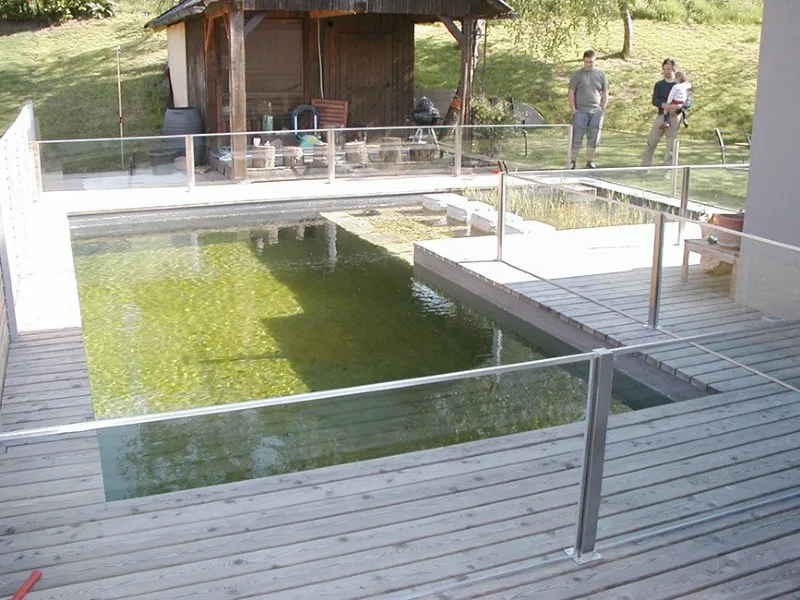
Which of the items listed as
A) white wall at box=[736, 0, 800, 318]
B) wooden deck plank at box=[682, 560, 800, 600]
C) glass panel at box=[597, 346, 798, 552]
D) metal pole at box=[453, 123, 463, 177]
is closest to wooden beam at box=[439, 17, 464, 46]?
metal pole at box=[453, 123, 463, 177]

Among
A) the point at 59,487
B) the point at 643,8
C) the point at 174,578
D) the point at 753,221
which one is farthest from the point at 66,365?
the point at 643,8

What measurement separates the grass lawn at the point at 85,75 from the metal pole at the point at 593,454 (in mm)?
18016

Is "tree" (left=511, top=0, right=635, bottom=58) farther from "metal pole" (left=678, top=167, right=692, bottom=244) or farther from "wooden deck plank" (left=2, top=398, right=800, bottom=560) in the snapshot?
"wooden deck plank" (left=2, top=398, right=800, bottom=560)

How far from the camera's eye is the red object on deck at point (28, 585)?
321 cm

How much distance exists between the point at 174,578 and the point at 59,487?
1168mm

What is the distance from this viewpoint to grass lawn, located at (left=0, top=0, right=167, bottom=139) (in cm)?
2050

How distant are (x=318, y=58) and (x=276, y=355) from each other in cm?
998

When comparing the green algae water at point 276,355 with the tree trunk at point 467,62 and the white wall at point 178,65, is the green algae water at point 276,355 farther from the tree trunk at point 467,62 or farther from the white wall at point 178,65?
the white wall at point 178,65

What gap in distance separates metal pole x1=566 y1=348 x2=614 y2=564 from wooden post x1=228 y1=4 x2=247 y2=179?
32.8ft

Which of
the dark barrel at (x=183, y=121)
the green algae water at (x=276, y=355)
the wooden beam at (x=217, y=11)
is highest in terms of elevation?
the wooden beam at (x=217, y=11)

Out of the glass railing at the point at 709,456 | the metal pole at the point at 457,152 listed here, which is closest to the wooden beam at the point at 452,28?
the metal pole at the point at 457,152

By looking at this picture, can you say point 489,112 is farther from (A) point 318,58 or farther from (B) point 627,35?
(B) point 627,35

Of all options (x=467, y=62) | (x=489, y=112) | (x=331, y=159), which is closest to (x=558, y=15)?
(x=489, y=112)

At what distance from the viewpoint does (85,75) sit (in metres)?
22.1
